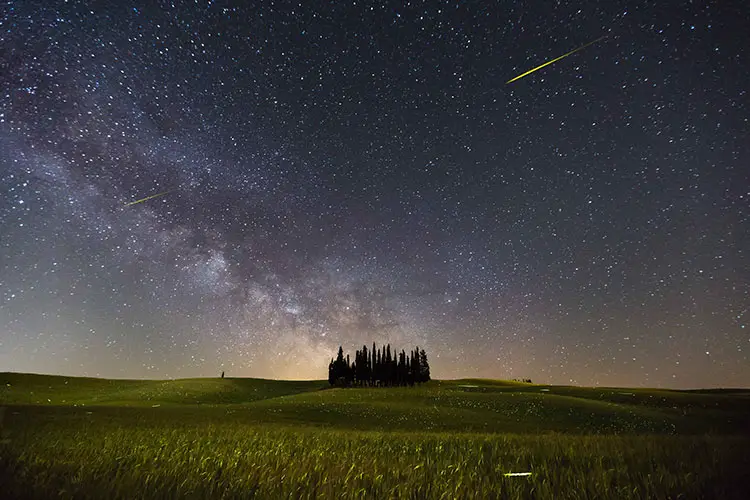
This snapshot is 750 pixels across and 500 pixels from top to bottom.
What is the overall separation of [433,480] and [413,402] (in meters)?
40.0

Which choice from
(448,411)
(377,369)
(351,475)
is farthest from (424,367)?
(351,475)

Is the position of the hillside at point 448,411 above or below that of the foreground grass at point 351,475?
below

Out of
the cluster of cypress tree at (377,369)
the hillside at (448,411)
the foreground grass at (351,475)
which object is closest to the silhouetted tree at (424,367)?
the cluster of cypress tree at (377,369)

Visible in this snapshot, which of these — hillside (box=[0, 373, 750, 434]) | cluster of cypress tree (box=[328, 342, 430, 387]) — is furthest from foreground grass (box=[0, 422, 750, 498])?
cluster of cypress tree (box=[328, 342, 430, 387])

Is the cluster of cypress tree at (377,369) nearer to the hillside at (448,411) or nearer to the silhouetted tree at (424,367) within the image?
the silhouetted tree at (424,367)

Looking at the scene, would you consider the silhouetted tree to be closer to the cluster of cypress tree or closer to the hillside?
the cluster of cypress tree

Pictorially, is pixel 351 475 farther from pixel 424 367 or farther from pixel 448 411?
pixel 424 367

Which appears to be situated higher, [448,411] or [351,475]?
[351,475]

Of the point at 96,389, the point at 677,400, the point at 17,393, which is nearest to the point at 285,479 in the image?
the point at 677,400

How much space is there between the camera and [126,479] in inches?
208

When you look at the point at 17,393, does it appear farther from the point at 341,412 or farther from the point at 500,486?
the point at 500,486

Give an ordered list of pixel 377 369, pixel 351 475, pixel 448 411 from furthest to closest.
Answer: pixel 377 369 → pixel 448 411 → pixel 351 475

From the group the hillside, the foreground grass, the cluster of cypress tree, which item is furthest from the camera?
the cluster of cypress tree

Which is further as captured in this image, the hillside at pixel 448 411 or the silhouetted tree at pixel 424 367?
the silhouetted tree at pixel 424 367
